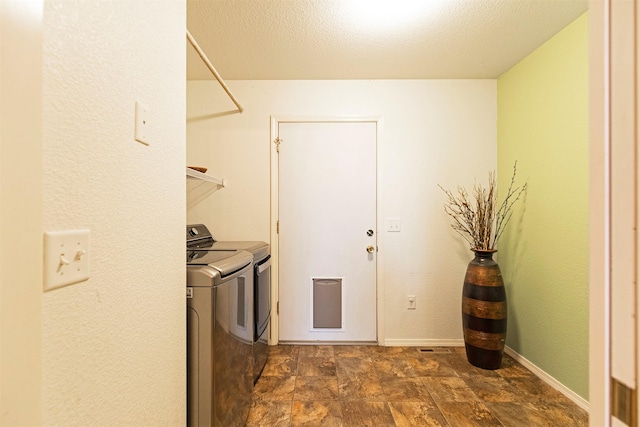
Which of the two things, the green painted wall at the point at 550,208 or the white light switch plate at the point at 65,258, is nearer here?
the white light switch plate at the point at 65,258

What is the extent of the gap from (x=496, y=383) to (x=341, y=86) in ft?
8.47

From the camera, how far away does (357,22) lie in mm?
1745

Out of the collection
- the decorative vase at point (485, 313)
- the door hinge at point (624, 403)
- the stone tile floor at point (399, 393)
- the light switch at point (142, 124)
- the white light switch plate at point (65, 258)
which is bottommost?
the stone tile floor at point (399, 393)

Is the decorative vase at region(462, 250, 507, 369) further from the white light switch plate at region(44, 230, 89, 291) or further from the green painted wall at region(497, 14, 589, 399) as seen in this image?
the white light switch plate at region(44, 230, 89, 291)

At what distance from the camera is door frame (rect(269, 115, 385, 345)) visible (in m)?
2.43

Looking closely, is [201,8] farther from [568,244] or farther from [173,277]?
[568,244]

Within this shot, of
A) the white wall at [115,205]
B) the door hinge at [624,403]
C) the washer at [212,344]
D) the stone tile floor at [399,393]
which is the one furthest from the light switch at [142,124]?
the stone tile floor at [399,393]

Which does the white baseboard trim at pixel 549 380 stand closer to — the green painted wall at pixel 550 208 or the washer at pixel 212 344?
the green painted wall at pixel 550 208

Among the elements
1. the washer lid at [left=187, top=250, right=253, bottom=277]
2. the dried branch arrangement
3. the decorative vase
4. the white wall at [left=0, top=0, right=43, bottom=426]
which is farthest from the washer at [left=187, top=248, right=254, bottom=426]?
the dried branch arrangement

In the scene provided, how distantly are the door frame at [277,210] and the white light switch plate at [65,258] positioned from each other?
1.86m

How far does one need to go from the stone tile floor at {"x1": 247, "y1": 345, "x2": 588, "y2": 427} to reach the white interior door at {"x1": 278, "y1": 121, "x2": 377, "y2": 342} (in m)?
0.34

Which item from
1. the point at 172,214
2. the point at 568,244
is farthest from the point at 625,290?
the point at 568,244

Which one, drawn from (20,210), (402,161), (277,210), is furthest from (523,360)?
(20,210)

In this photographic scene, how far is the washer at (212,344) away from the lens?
1122 millimetres
